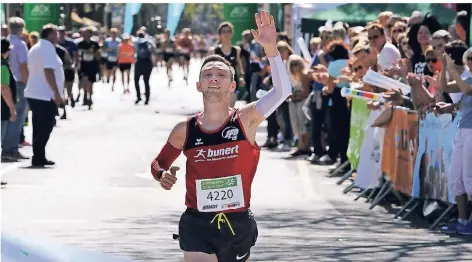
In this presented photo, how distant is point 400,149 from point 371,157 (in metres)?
1.18

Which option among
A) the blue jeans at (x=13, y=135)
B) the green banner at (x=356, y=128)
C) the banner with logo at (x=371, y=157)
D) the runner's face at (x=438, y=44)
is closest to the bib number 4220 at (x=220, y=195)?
the runner's face at (x=438, y=44)

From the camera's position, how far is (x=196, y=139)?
7078mm

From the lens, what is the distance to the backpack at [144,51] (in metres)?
32.7

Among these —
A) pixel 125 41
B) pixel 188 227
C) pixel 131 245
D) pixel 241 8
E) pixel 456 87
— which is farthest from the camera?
pixel 125 41

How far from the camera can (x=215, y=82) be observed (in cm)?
701

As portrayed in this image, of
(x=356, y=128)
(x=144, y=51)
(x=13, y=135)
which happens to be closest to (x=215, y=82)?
(x=356, y=128)

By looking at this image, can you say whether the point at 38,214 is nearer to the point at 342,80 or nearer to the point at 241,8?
the point at 342,80

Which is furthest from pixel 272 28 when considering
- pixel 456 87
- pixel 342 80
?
pixel 342 80

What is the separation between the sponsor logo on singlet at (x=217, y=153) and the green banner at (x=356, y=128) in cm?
855

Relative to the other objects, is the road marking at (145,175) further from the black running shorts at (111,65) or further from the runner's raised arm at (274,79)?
the black running shorts at (111,65)

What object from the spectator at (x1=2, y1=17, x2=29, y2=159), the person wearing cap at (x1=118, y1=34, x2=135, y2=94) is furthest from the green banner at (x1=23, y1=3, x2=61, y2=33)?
the spectator at (x1=2, y1=17, x2=29, y2=159)

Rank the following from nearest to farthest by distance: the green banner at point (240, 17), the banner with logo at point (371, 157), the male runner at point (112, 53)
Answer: the banner with logo at point (371, 157) → the green banner at point (240, 17) → the male runner at point (112, 53)

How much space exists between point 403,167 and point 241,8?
22.0m

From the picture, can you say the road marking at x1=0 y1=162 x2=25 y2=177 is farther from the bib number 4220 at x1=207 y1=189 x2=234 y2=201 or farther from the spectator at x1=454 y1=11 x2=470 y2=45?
the bib number 4220 at x1=207 y1=189 x2=234 y2=201
